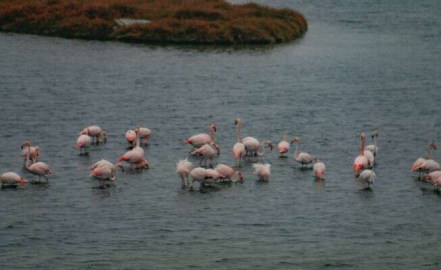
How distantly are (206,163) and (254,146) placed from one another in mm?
1943

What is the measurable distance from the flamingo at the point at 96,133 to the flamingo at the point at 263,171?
23.6ft

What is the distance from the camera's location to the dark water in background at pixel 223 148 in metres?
28.4

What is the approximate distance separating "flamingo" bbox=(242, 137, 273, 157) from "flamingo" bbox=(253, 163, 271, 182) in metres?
2.37

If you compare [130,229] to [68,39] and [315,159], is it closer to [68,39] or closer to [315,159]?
[315,159]

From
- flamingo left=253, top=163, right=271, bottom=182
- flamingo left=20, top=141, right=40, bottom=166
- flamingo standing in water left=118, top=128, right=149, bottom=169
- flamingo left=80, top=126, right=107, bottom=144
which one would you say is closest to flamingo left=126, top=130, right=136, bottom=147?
flamingo left=80, top=126, right=107, bottom=144

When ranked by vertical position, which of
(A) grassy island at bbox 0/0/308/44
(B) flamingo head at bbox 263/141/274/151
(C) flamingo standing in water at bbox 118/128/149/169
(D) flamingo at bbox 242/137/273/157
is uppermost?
(A) grassy island at bbox 0/0/308/44

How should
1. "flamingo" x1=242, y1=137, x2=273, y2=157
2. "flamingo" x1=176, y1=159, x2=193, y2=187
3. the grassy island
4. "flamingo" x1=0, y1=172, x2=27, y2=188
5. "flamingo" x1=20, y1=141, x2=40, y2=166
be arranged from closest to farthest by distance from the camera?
1. "flamingo" x1=0, y1=172, x2=27, y2=188
2. "flamingo" x1=176, y1=159, x2=193, y2=187
3. "flamingo" x1=20, y1=141, x2=40, y2=166
4. "flamingo" x1=242, y1=137, x2=273, y2=157
5. the grassy island

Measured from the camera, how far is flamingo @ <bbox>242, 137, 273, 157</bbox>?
37.8m

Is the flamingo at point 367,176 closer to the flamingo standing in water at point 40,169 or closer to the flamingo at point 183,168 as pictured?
the flamingo at point 183,168

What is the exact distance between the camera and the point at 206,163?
37188mm

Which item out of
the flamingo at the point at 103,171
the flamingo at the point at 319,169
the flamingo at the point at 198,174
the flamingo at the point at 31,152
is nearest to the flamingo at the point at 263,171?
the flamingo at the point at 319,169

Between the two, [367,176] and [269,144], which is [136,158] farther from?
[367,176]

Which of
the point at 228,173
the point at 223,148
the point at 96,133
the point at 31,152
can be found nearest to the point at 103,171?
the point at 31,152

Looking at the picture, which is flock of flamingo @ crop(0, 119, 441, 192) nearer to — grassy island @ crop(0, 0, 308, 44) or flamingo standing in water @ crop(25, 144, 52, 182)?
flamingo standing in water @ crop(25, 144, 52, 182)
